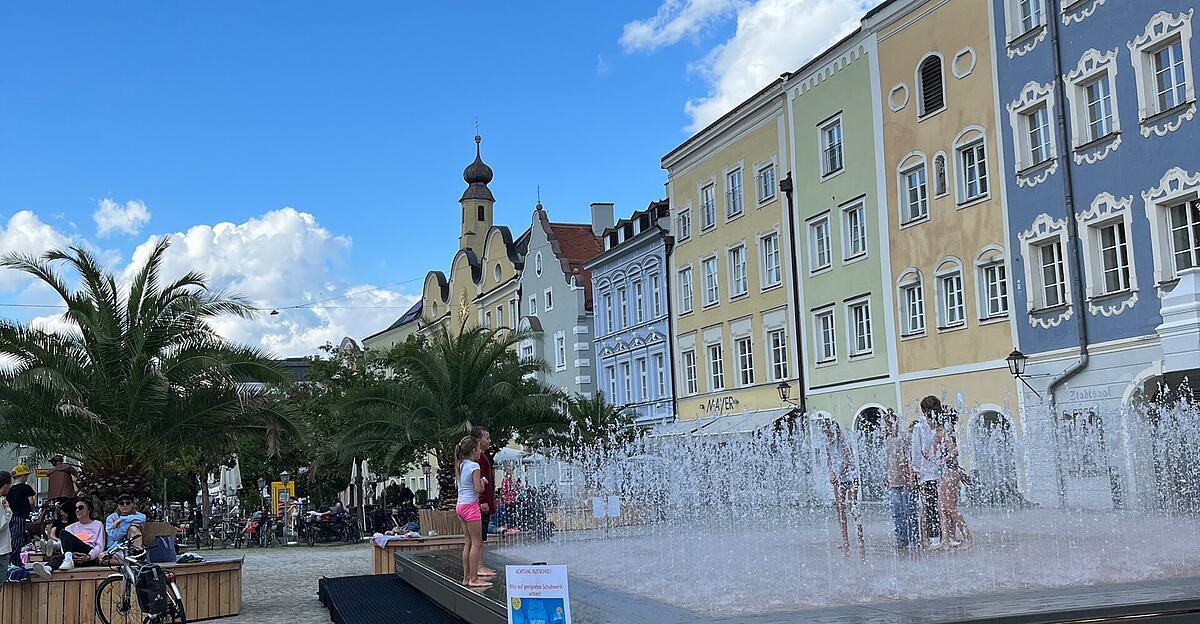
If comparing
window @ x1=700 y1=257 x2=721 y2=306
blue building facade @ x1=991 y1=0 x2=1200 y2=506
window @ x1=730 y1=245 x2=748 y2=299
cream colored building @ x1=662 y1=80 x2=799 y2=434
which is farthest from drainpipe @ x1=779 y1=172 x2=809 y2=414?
blue building facade @ x1=991 y1=0 x2=1200 y2=506

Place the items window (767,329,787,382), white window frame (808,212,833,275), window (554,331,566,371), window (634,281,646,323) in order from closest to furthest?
1. white window frame (808,212,833,275)
2. window (767,329,787,382)
3. window (634,281,646,323)
4. window (554,331,566,371)

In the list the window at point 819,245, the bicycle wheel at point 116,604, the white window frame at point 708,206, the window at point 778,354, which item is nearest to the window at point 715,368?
the window at point 778,354

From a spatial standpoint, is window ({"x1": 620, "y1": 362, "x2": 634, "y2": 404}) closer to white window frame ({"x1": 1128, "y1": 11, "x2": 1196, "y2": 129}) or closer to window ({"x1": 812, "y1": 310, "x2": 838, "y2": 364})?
window ({"x1": 812, "y1": 310, "x2": 838, "y2": 364})

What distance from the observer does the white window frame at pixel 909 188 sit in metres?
29.3

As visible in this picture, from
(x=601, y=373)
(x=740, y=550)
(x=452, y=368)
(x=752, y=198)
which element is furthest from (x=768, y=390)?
(x=740, y=550)

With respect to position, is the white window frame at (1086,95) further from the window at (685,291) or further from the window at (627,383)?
the window at (627,383)

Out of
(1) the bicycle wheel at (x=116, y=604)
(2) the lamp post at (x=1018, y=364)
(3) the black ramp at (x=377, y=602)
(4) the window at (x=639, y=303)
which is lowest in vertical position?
(3) the black ramp at (x=377, y=602)

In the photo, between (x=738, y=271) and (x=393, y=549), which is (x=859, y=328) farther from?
(x=393, y=549)

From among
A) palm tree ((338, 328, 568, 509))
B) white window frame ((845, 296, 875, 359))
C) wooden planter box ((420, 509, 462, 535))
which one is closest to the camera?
wooden planter box ((420, 509, 462, 535))

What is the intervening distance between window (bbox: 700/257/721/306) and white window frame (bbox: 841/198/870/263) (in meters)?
7.98

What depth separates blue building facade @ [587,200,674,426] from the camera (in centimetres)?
4428

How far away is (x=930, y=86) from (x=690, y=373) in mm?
16093

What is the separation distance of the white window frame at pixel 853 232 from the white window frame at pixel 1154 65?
9.54 m

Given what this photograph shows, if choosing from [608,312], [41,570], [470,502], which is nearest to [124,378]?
[41,570]
